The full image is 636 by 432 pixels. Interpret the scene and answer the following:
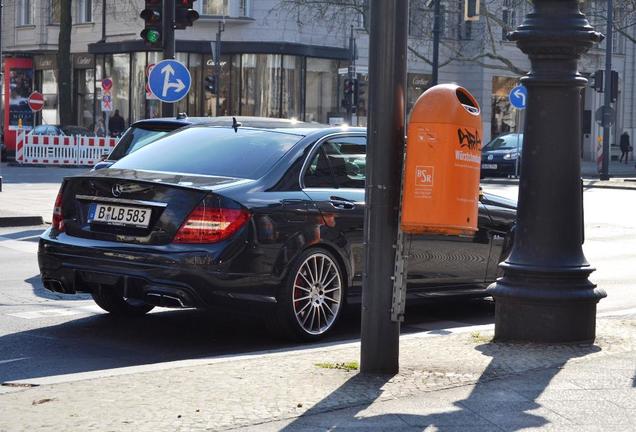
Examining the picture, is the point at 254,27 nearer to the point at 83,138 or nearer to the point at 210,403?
the point at 83,138

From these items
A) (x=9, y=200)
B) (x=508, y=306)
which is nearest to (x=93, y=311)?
(x=508, y=306)

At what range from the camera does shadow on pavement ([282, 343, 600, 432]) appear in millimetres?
5449

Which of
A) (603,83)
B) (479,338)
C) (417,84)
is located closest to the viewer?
(479,338)

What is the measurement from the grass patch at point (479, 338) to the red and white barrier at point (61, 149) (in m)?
32.4

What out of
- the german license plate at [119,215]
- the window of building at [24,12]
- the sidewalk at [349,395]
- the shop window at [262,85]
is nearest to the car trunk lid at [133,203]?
the german license plate at [119,215]

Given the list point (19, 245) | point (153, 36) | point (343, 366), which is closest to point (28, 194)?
point (153, 36)

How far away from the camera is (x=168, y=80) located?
1781 cm

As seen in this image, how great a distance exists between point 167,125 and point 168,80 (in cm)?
759

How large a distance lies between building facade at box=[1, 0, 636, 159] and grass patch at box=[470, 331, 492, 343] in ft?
123

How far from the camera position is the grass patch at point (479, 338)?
7742 mm

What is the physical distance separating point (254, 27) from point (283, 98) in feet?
10.3

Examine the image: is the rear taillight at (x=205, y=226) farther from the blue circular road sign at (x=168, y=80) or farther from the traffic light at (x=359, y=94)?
the traffic light at (x=359, y=94)

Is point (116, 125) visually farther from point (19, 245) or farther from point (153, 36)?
point (19, 245)

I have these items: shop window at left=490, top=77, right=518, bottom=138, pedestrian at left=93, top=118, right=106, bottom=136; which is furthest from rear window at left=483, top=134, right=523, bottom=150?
shop window at left=490, top=77, right=518, bottom=138
